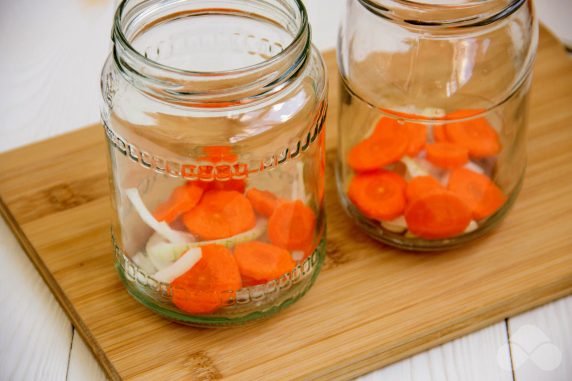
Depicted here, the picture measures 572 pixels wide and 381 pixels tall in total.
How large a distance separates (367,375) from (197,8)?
54 centimetres

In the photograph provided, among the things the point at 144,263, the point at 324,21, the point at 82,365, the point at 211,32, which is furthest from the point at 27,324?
the point at 324,21

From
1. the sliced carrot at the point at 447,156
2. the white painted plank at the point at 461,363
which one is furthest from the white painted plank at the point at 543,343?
the sliced carrot at the point at 447,156

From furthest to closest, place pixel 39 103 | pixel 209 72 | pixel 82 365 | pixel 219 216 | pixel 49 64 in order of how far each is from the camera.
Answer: pixel 49 64 < pixel 39 103 < pixel 82 365 < pixel 219 216 < pixel 209 72

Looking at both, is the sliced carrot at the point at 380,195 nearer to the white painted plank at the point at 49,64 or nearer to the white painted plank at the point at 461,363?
the white painted plank at the point at 461,363

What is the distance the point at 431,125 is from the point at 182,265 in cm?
41

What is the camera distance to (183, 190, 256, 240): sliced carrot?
117 centimetres

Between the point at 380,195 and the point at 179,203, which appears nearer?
the point at 179,203

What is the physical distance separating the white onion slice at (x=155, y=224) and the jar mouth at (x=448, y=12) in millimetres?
386

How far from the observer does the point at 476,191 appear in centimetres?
130

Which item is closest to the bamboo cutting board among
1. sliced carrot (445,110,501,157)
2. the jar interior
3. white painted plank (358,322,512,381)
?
white painted plank (358,322,512,381)

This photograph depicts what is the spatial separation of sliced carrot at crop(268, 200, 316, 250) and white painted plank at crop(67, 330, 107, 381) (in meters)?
0.30

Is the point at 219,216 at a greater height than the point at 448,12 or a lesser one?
lesser

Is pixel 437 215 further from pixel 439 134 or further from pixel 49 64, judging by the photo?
pixel 49 64

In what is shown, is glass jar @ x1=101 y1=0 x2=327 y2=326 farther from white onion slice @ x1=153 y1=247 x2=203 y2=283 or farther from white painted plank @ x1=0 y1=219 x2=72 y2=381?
white painted plank @ x1=0 y1=219 x2=72 y2=381
